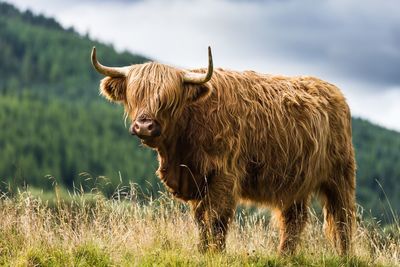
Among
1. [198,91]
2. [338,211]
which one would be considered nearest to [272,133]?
[198,91]

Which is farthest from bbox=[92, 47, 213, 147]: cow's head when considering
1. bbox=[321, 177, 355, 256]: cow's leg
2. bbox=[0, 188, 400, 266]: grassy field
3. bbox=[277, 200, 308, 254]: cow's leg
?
bbox=[321, 177, 355, 256]: cow's leg

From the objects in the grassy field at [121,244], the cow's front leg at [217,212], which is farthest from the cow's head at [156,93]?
the grassy field at [121,244]

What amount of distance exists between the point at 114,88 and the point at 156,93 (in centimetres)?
65

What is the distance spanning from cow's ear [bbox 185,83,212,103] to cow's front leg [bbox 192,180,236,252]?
2.43 feet

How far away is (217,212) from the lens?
7121 millimetres

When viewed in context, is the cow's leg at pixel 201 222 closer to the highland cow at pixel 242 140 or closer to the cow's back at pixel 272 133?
the highland cow at pixel 242 140

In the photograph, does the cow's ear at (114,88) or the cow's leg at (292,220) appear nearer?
the cow's ear at (114,88)

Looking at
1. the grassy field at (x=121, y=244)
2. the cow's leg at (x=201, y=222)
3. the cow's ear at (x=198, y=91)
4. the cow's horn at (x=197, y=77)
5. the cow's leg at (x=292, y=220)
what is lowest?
the cow's leg at (x=292, y=220)

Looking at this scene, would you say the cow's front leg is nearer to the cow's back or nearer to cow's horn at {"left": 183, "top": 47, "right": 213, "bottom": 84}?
the cow's back

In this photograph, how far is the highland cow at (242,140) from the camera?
705 centimetres

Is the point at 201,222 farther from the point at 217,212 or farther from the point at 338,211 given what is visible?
the point at 338,211

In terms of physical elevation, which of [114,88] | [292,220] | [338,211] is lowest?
[292,220]

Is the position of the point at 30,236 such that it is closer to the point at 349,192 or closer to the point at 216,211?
the point at 216,211

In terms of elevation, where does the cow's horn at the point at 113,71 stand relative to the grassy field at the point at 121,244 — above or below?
above
